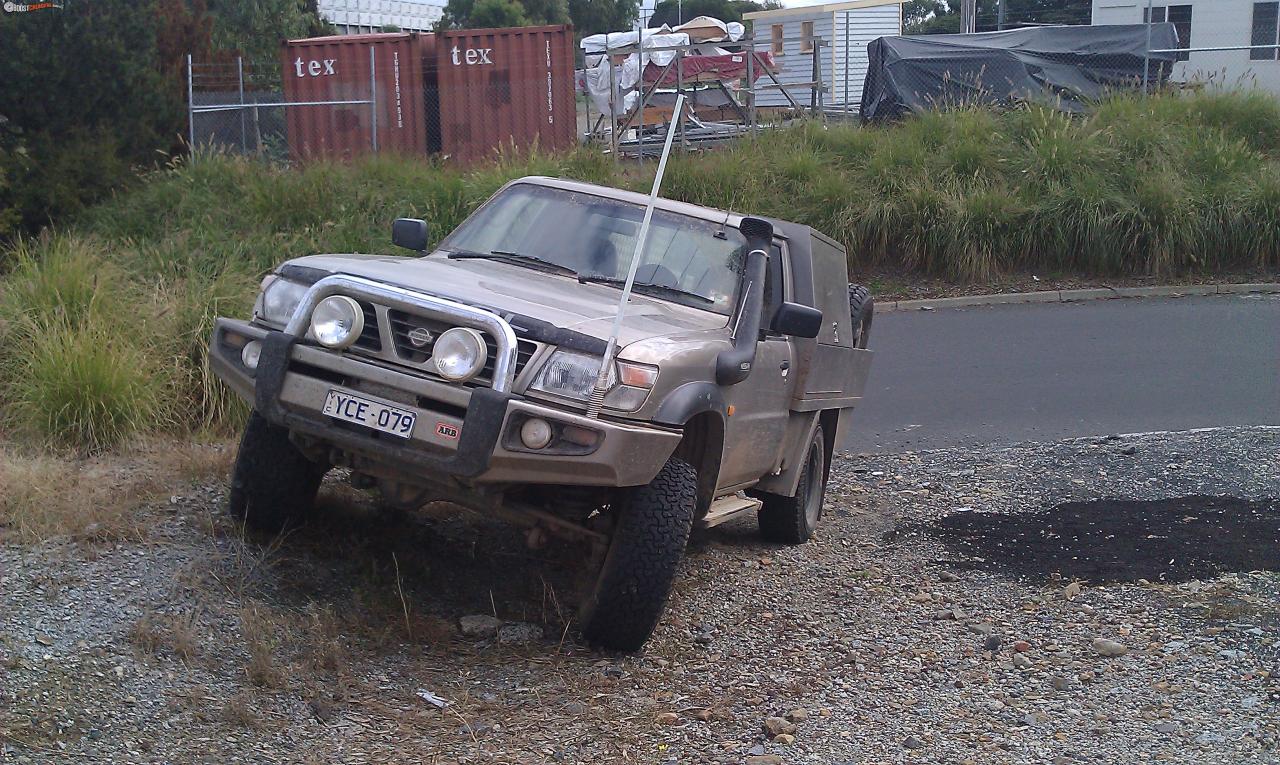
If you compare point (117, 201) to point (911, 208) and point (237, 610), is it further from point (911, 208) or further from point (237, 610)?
point (237, 610)

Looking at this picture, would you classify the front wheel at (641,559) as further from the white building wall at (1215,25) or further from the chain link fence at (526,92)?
the white building wall at (1215,25)

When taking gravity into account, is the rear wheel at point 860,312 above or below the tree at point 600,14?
below

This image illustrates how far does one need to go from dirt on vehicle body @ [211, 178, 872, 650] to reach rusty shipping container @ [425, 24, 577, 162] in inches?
527

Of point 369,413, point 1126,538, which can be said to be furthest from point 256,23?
point 369,413

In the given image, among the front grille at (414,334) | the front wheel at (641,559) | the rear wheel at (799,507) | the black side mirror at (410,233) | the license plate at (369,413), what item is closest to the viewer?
the license plate at (369,413)

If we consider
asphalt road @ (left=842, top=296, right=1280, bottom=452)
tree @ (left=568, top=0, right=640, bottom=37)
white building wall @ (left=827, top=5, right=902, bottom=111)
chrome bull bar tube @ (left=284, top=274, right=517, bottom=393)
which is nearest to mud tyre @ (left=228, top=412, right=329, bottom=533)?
chrome bull bar tube @ (left=284, top=274, right=517, bottom=393)

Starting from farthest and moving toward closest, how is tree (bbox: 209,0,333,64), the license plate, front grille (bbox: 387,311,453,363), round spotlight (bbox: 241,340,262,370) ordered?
tree (bbox: 209,0,333,64), round spotlight (bbox: 241,340,262,370), front grille (bbox: 387,311,453,363), the license plate

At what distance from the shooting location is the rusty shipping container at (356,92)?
19.6m

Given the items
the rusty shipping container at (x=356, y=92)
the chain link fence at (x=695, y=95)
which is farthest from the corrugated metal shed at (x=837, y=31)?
the rusty shipping container at (x=356, y=92)

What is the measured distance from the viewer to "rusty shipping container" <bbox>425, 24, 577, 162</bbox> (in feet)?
66.4

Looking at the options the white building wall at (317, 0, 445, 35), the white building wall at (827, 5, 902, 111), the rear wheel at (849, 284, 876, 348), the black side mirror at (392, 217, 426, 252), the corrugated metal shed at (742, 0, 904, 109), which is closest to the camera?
the black side mirror at (392, 217, 426, 252)

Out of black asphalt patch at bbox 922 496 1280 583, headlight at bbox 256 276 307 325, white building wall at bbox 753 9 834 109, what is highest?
white building wall at bbox 753 9 834 109

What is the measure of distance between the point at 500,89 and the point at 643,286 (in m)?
15.1

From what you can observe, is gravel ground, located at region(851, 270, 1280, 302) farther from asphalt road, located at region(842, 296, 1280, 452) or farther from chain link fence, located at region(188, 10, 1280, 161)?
chain link fence, located at region(188, 10, 1280, 161)
